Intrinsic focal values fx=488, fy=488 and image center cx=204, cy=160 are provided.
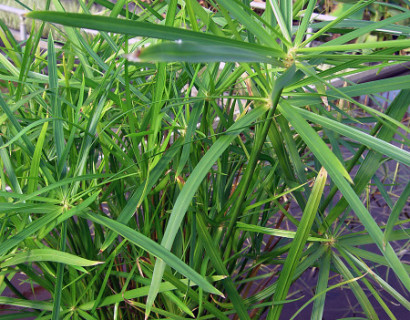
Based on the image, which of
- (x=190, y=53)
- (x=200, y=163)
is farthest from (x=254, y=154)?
(x=190, y=53)

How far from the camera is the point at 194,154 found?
635mm

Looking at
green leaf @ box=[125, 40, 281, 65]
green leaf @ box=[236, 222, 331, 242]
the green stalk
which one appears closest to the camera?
green leaf @ box=[125, 40, 281, 65]

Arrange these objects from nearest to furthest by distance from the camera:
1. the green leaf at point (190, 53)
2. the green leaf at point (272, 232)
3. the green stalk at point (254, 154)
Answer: the green leaf at point (190, 53)
the green stalk at point (254, 154)
the green leaf at point (272, 232)

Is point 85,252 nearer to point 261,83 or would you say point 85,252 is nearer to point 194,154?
point 194,154

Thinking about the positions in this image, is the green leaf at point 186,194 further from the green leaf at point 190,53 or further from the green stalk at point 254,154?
the green leaf at point 190,53

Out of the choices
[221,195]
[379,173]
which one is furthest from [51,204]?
[379,173]

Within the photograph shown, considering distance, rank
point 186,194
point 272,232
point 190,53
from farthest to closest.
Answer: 1. point 272,232
2. point 186,194
3. point 190,53

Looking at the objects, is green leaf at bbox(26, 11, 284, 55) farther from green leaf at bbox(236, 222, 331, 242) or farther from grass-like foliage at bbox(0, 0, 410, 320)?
green leaf at bbox(236, 222, 331, 242)

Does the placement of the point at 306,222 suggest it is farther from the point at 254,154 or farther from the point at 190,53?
the point at 190,53

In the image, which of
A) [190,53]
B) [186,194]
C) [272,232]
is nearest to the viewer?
[190,53]

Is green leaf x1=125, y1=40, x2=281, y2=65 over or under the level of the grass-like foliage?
over

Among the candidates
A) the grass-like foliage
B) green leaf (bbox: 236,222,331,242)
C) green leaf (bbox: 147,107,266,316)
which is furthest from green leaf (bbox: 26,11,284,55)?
green leaf (bbox: 236,222,331,242)

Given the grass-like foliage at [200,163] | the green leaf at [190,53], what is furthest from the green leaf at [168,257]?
the green leaf at [190,53]

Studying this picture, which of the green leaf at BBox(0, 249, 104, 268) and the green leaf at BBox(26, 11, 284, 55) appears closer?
the green leaf at BBox(26, 11, 284, 55)
